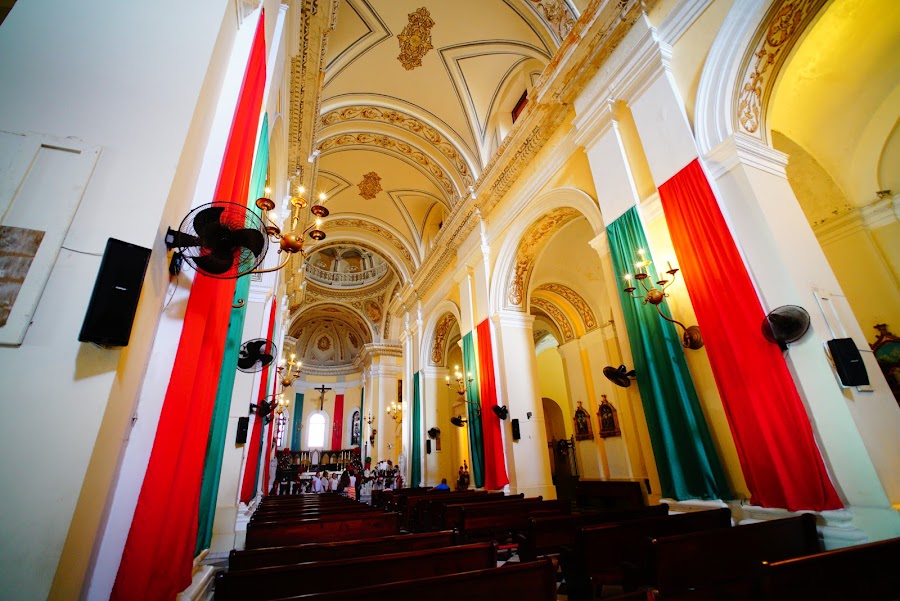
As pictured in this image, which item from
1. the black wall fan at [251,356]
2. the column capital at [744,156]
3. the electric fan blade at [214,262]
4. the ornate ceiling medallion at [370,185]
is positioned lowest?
the electric fan blade at [214,262]

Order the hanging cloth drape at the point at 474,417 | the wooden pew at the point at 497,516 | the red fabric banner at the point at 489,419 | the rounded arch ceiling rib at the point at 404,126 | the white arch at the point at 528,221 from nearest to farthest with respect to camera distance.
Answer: the wooden pew at the point at 497,516, the white arch at the point at 528,221, the red fabric banner at the point at 489,419, the hanging cloth drape at the point at 474,417, the rounded arch ceiling rib at the point at 404,126

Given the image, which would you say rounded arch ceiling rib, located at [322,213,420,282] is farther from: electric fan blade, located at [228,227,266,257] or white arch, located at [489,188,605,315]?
electric fan blade, located at [228,227,266,257]

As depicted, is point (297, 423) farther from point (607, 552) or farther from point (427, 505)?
point (607, 552)

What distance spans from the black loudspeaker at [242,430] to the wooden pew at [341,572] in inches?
121

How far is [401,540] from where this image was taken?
8.19 feet

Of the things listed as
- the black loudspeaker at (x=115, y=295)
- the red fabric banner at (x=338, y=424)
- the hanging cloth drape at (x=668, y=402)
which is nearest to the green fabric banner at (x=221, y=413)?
the black loudspeaker at (x=115, y=295)

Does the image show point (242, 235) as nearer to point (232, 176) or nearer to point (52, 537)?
point (232, 176)

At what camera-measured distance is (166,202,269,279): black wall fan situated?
69.8 inches

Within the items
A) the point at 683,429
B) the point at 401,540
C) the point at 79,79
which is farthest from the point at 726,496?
the point at 79,79

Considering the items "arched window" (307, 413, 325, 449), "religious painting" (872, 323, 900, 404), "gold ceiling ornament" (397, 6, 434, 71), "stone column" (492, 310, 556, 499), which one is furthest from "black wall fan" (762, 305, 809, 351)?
"arched window" (307, 413, 325, 449)

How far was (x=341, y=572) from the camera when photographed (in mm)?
1834

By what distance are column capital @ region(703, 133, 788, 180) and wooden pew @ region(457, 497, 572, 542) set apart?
387cm

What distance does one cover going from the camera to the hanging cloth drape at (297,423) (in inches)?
850

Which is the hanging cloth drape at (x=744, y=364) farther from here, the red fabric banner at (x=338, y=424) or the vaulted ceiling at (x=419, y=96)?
the red fabric banner at (x=338, y=424)
